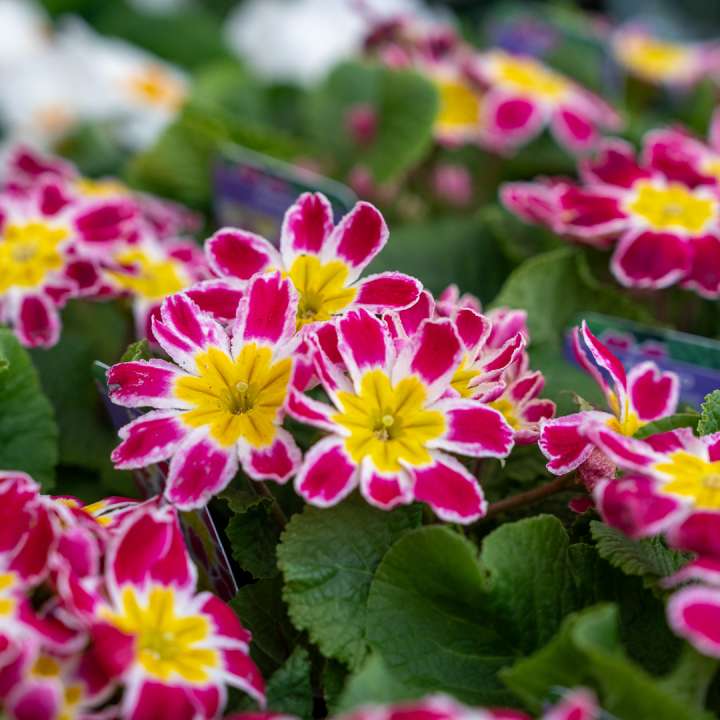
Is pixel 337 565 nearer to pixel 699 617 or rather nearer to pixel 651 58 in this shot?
pixel 699 617

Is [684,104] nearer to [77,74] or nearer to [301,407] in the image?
[77,74]

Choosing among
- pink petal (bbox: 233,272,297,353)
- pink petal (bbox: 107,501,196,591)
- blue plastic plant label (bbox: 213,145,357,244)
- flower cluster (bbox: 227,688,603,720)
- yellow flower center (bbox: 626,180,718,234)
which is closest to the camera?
flower cluster (bbox: 227,688,603,720)

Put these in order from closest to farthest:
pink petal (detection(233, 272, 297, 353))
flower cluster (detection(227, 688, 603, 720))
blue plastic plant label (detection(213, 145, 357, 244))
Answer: flower cluster (detection(227, 688, 603, 720)) < pink petal (detection(233, 272, 297, 353)) < blue plastic plant label (detection(213, 145, 357, 244))

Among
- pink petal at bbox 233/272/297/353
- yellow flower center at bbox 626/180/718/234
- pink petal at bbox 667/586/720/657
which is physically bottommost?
yellow flower center at bbox 626/180/718/234

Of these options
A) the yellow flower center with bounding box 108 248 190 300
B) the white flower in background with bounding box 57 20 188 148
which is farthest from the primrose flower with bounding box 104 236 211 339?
the white flower in background with bounding box 57 20 188 148

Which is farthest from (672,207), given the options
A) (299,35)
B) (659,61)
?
(299,35)

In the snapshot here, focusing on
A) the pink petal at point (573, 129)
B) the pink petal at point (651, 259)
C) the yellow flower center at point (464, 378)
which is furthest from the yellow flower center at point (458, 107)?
the yellow flower center at point (464, 378)

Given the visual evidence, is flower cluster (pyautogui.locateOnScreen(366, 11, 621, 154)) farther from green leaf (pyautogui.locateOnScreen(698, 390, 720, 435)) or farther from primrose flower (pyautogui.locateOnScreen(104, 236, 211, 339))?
green leaf (pyautogui.locateOnScreen(698, 390, 720, 435))

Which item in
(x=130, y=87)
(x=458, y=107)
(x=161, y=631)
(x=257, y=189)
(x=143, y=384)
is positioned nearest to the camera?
(x=161, y=631)
